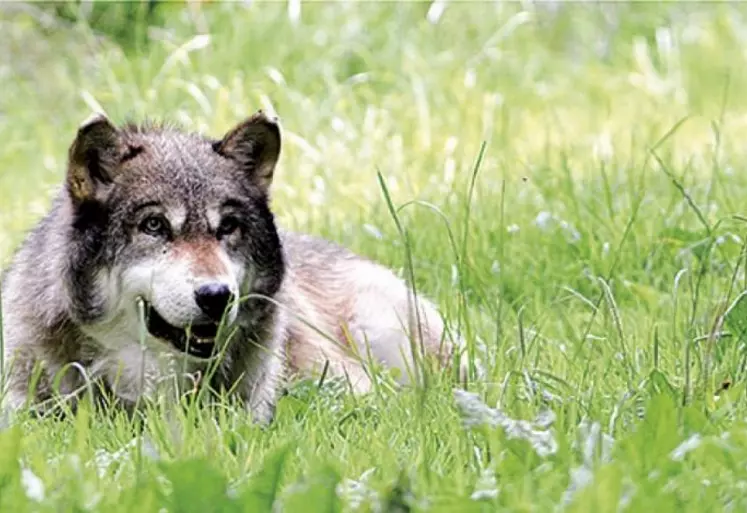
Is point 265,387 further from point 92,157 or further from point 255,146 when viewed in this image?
point 92,157

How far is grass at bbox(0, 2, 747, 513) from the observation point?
268cm

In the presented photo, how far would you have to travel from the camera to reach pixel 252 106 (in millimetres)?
7875

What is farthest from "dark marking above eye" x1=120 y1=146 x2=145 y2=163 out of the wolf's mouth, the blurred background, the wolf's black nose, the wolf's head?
the blurred background

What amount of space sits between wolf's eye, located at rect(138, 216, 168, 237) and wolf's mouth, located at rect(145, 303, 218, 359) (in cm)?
20

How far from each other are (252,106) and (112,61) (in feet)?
3.98

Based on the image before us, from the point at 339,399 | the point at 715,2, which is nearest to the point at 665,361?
the point at 339,399

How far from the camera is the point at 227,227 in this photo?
421cm

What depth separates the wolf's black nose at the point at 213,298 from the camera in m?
3.90

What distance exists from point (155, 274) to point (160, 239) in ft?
0.41

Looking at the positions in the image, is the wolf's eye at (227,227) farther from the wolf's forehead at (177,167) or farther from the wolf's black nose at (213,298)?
the wolf's black nose at (213,298)

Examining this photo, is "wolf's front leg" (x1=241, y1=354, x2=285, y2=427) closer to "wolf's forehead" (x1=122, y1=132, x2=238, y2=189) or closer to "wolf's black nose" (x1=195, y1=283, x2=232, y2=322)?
"wolf's black nose" (x1=195, y1=283, x2=232, y2=322)

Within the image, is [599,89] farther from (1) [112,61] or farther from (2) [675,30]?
(1) [112,61]

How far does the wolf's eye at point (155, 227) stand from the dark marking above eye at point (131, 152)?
238mm

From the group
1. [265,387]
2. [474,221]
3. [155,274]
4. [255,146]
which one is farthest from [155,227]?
[474,221]
